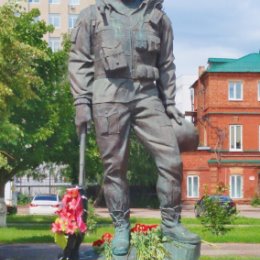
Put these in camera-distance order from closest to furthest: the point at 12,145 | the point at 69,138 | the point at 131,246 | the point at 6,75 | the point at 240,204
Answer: the point at 131,246 → the point at 6,75 → the point at 12,145 → the point at 69,138 → the point at 240,204

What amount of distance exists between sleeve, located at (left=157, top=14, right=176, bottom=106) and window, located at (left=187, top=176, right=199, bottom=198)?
45.7 m

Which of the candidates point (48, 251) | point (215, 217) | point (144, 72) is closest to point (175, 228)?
point (144, 72)

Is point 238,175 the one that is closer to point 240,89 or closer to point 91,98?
point 240,89

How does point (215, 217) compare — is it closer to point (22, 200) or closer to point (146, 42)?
point (146, 42)

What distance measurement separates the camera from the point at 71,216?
7.36 meters

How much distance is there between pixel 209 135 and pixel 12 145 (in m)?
29.6

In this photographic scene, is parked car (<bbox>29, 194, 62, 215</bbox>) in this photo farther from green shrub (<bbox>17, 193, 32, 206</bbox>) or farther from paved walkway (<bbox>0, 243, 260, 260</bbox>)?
green shrub (<bbox>17, 193, 32, 206</bbox>)

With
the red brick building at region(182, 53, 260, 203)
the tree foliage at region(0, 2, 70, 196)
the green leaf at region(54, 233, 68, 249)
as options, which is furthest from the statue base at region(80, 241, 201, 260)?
the red brick building at region(182, 53, 260, 203)

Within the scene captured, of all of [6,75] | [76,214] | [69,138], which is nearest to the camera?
[76,214]

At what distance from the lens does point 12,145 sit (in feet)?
90.2

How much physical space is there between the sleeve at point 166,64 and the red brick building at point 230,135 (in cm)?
4533

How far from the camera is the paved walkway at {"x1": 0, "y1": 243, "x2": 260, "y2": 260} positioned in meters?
15.2

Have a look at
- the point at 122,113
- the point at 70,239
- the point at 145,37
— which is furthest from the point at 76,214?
the point at 145,37

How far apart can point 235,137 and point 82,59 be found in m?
47.4
